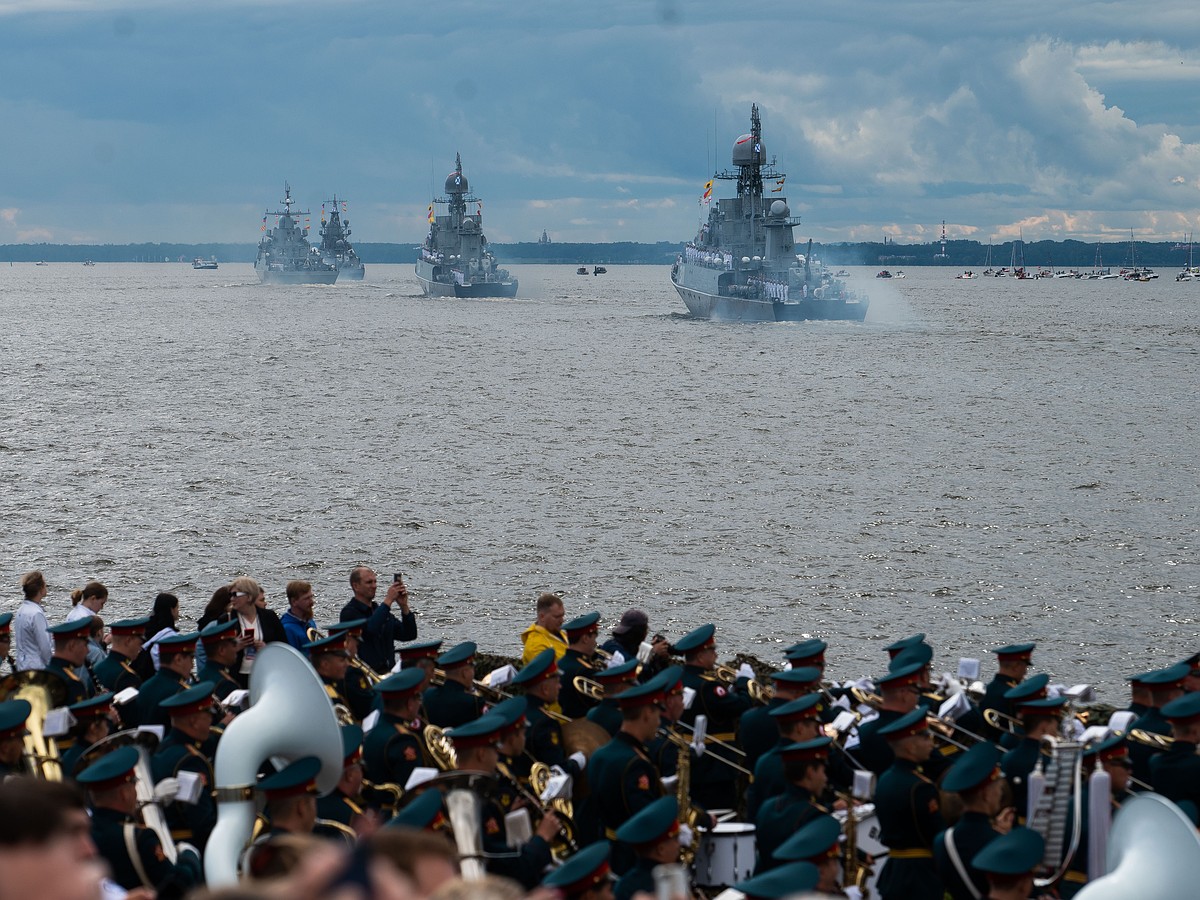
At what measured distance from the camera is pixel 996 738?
987 cm

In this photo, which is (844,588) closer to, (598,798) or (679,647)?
(679,647)

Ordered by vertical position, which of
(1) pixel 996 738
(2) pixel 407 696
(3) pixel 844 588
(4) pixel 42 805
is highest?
(4) pixel 42 805

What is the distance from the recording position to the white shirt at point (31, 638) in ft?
42.0

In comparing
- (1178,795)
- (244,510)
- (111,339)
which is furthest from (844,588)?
(111,339)

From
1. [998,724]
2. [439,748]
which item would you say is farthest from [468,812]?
[998,724]

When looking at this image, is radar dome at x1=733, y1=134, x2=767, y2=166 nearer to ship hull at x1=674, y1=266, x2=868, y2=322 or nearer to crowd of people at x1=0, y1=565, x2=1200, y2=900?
ship hull at x1=674, y1=266, x2=868, y2=322

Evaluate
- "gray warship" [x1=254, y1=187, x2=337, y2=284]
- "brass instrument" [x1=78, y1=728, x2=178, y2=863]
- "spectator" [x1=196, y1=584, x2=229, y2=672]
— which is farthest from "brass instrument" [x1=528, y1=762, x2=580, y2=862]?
"gray warship" [x1=254, y1=187, x2=337, y2=284]

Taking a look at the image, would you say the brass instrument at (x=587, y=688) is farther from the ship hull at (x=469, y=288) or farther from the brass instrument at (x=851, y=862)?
the ship hull at (x=469, y=288)

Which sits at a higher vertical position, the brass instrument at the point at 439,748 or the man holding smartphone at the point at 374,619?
the brass instrument at the point at 439,748

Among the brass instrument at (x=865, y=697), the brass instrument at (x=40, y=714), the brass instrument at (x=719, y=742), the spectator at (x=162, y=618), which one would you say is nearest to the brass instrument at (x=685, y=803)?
the brass instrument at (x=719, y=742)

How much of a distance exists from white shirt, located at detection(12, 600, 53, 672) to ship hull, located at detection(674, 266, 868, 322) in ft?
299

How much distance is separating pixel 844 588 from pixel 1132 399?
1391 inches

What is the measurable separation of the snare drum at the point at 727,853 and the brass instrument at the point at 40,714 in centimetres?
376

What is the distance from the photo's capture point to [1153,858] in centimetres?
549
